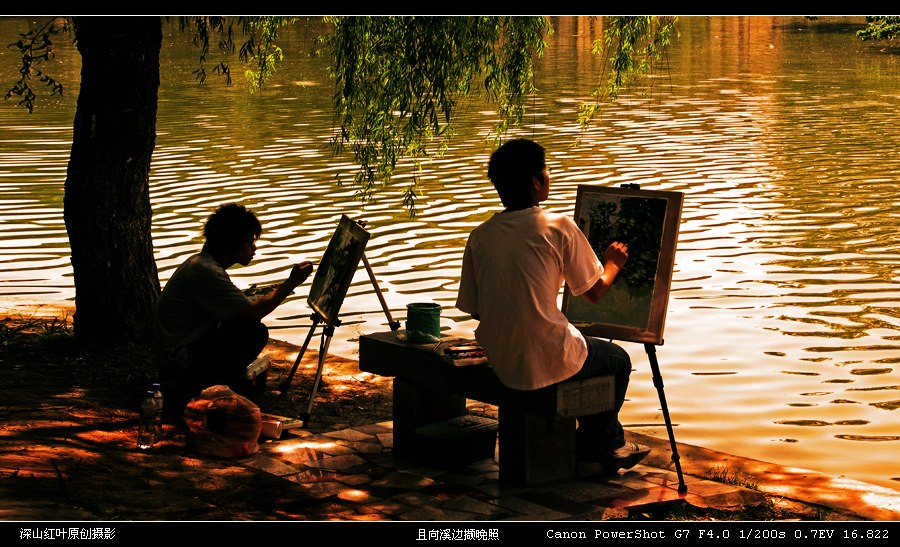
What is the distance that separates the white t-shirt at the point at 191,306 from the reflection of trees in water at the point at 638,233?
2205mm

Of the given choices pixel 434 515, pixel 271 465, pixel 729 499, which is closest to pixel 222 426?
pixel 271 465

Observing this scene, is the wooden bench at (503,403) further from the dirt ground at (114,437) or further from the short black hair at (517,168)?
the short black hair at (517,168)

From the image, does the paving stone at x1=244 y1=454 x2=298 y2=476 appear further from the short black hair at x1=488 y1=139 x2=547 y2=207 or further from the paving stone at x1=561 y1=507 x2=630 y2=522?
the short black hair at x1=488 y1=139 x2=547 y2=207

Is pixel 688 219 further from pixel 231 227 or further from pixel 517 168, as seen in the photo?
pixel 517 168

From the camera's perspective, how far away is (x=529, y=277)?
607 centimetres

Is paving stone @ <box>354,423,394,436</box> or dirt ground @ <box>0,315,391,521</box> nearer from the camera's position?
dirt ground @ <box>0,315,391,521</box>

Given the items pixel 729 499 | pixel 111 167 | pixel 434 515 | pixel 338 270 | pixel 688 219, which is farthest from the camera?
pixel 688 219

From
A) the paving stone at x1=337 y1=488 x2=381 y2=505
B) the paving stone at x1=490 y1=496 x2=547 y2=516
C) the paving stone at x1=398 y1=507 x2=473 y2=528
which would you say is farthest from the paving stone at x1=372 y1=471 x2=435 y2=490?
the paving stone at x1=490 y1=496 x2=547 y2=516

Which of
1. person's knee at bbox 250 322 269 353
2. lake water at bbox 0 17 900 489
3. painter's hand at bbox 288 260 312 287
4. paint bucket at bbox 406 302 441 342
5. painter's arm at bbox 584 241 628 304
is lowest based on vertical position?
lake water at bbox 0 17 900 489

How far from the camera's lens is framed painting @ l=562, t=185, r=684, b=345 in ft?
21.6

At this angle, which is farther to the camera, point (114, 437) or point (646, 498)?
point (114, 437)

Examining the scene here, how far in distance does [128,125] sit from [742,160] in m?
13.5

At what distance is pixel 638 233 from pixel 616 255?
0.32m

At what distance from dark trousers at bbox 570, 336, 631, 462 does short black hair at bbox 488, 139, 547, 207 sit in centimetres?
83
